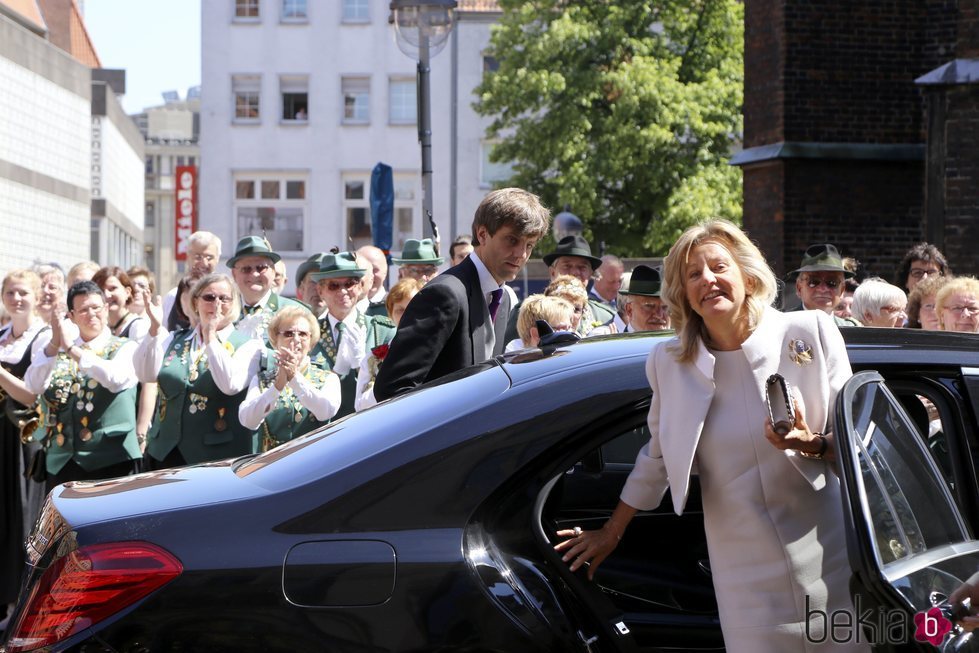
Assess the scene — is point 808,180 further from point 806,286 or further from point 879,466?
point 879,466

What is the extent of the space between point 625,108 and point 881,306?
106 feet

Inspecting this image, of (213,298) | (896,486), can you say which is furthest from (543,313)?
(896,486)

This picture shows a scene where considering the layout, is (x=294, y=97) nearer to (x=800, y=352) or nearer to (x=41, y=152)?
(x=41, y=152)

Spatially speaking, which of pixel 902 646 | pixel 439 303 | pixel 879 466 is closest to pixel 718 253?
pixel 879 466

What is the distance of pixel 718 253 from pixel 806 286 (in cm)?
436

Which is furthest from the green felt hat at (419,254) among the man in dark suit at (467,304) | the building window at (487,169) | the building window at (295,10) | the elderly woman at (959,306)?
the building window at (295,10)

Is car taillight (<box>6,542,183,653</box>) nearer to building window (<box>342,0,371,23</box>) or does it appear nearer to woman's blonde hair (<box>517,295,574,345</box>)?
woman's blonde hair (<box>517,295,574,345</box>)

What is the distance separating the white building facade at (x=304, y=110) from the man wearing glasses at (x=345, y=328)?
41.5m

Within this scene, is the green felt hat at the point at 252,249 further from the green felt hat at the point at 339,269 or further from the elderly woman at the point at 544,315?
the elderly woman at the point at 544,315

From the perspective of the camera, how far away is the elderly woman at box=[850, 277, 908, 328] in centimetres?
739

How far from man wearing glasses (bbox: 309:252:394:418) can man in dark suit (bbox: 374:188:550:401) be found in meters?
2.60

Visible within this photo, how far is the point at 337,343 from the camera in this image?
7.95m

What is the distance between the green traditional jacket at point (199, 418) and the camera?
733 centimetres

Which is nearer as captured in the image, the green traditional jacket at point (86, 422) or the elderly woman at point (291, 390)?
the elderly woman at point (291, 390)
